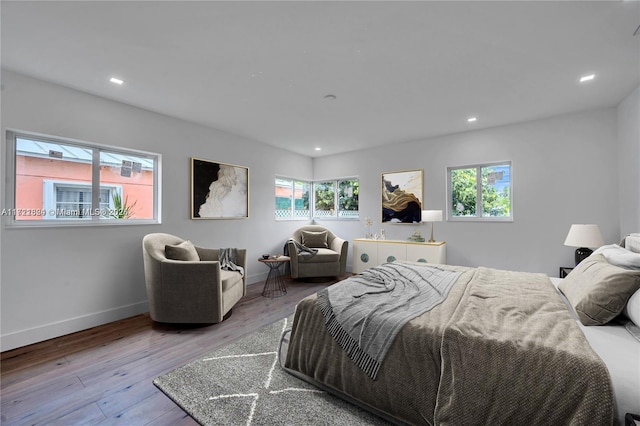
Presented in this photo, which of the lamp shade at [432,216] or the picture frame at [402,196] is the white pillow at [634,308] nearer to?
the lamp shade at [432,216]

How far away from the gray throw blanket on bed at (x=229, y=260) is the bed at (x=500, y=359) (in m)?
1.82

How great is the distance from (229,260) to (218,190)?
121cm

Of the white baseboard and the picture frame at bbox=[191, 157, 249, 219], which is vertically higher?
the picture frame at bbox=[191, 157, 249, 219]

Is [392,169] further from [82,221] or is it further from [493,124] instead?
[82,221]

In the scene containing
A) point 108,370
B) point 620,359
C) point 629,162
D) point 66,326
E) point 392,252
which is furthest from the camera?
point 392,252

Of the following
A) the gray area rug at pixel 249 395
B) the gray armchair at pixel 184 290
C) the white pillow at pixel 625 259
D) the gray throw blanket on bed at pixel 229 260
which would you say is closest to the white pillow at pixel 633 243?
the white pillow at pixel 625 259

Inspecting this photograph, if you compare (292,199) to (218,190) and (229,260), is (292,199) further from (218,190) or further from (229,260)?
(229,260)

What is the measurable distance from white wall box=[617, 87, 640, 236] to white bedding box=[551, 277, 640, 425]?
7.55ft

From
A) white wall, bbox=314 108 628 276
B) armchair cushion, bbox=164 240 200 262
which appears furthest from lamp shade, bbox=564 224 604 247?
armchair cushion, bbox=164 240 200 262

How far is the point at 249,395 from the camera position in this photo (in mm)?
1771

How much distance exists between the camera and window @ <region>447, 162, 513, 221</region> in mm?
4137

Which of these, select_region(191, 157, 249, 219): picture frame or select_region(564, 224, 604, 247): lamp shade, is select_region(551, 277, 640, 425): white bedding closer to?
select_region(564, 224, 604, 247): lamp shade

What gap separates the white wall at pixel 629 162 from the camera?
2826 millimetres

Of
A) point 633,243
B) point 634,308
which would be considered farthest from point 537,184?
point 634,308
